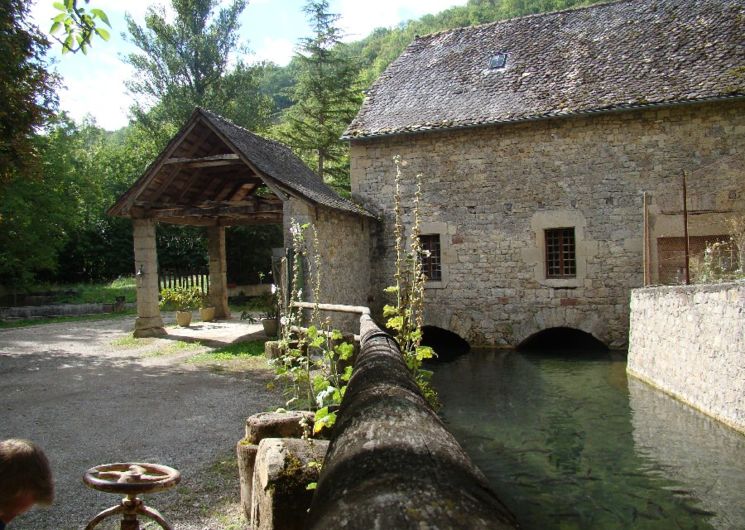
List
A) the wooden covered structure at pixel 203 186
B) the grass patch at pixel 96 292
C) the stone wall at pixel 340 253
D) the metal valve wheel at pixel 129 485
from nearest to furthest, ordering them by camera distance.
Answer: the metal valve wheel at pixel 129 485
the stone wall at pixel 340 253
the wooden covered structure at pixel 203 186
the grass patch at pixel 96 292

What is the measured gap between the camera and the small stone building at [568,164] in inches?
474

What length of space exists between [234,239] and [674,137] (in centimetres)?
1504

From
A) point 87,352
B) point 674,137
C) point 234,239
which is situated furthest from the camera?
point 234,239

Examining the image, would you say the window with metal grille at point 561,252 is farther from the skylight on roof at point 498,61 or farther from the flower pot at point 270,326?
the flower pot at point 270,326

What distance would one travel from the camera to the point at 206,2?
83.6ft

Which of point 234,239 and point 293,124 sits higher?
point 293,124

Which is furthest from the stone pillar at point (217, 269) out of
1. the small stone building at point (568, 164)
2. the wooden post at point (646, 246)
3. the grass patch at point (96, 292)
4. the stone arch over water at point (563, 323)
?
the wooden post at point (646, 246)

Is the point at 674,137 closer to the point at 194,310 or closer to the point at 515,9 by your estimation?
the point at 194,310

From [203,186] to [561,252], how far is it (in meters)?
8.40

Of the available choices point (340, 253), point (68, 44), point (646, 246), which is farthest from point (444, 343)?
point (68, 44)

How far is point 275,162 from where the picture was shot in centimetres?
1200

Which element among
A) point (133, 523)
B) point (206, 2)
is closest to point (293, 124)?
point (206, 2)

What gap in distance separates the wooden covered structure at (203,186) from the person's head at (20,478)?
8233 millimetres

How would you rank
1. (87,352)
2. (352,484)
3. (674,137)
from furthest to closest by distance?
1. (674,137)
2. (87,352)
3. (352,484)
